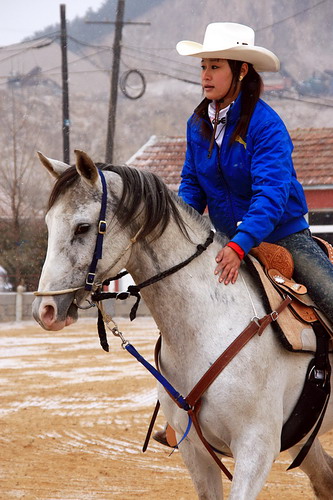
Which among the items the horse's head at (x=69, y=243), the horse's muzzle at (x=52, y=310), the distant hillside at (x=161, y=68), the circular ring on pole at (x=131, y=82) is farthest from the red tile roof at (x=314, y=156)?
the distant hillside at (x=161, y=68)

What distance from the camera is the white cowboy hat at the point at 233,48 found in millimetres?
3920

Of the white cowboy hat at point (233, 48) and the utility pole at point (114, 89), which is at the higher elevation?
the white cowboy hat at point (233, 48)

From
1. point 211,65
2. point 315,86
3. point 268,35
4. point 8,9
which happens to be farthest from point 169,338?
point 8,9

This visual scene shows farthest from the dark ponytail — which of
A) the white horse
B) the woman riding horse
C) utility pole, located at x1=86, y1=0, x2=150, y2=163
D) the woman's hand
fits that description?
utility pole, located at x1=86, y1=0, x2=150, y2=163

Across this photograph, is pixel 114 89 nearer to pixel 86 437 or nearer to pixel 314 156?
pixel 314 156

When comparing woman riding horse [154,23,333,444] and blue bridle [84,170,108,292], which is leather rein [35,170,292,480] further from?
woman riding horse [154,23,333,444]

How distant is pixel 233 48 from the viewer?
3.90 m

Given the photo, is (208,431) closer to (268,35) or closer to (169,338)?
(169,338)

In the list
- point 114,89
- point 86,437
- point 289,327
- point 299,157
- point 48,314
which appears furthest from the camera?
point 114,89

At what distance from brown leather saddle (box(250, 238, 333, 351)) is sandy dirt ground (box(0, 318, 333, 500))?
2256 mm

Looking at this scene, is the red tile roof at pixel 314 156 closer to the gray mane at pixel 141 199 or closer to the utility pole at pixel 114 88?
the utility pole at pixel 114 88

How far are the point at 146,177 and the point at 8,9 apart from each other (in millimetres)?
118879

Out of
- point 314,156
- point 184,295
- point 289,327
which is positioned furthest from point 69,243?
point 314,156

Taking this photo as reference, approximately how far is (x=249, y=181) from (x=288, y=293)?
585mm
